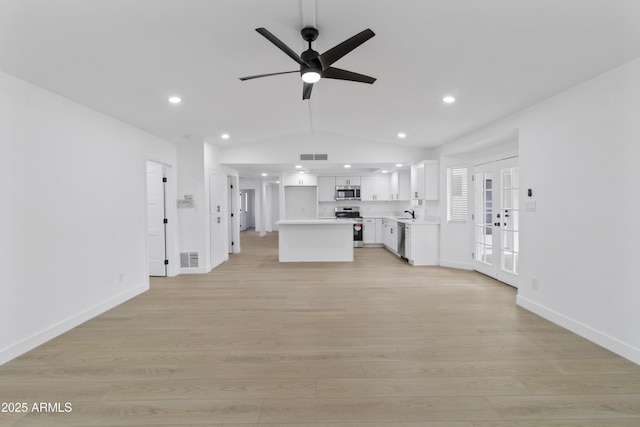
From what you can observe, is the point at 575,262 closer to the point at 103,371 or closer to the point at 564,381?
the point at 564,381

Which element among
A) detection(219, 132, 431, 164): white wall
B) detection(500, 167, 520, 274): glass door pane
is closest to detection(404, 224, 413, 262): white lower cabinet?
detection(219, 132, 431, 164): white wall

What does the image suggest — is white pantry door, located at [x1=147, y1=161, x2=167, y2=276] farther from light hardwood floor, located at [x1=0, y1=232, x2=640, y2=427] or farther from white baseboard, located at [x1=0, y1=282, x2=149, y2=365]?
light hardwood floor, located at [x1=0, y1=232, x2=640, y2=427]

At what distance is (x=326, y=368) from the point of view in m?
2.43

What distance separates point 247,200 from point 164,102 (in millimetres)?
11710

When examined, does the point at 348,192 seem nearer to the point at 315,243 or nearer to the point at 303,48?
the point at 315,243

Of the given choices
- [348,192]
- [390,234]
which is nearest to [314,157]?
[348,192]

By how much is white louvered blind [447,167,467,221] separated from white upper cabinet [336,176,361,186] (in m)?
3.67

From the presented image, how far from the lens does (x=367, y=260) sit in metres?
7.07

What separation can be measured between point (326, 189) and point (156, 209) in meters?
5.43

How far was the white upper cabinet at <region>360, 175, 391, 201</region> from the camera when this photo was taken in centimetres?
947

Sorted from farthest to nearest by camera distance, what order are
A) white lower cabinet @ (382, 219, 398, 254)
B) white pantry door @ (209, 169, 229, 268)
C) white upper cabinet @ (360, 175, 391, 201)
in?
white upper cabinet @ (360, 175, 391, 201)
white lower cabinet @ (382, 219, 398, 254)
white pantry door @ (209, 169, 229, 268)

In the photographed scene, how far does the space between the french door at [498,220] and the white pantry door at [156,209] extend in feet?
19.6

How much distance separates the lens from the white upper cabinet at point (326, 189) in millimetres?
9773

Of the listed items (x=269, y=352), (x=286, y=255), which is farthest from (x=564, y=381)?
(x=286, y=255)
